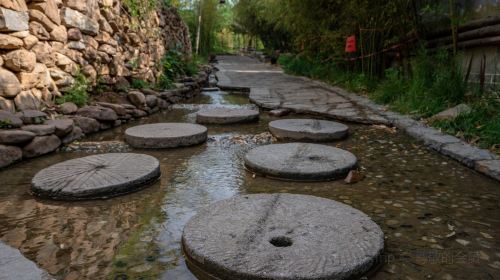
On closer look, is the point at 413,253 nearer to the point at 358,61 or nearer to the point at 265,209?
the point at 265,209

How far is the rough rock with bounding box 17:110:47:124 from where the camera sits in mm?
3340

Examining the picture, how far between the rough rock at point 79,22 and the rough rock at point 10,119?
1543mm

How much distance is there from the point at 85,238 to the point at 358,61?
6.72 m

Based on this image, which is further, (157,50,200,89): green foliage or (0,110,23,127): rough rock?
(157,50,200,89): green foliage

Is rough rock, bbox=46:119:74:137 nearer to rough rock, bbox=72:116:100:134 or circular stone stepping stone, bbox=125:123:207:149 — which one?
rough rock, bbox=72:116:100:134

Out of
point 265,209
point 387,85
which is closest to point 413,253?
point 265,209

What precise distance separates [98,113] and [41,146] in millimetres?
1059

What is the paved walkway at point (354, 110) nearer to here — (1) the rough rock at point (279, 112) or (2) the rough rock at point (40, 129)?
(1) the rough rock at point (279, 112)

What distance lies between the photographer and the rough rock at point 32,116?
11.0 ft

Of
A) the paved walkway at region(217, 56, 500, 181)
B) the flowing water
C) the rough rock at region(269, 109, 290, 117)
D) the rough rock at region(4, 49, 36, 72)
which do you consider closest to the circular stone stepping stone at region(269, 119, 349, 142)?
the flowing water

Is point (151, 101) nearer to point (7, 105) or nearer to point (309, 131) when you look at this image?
point (7, 105)

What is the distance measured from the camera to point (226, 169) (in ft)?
9.42

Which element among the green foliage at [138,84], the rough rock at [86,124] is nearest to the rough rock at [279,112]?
the green foliage at [138,84]

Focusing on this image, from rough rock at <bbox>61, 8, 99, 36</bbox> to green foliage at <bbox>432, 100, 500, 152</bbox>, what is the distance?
4011 mm
